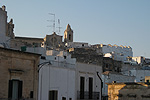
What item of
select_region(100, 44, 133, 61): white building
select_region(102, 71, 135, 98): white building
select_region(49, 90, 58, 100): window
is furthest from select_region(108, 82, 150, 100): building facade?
select_region(100, 44, 133, 61): white building

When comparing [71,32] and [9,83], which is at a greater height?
[71,32]

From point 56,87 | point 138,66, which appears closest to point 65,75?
point 56,87

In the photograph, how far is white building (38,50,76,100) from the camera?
22.5 metres

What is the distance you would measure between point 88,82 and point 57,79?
4.89 metres

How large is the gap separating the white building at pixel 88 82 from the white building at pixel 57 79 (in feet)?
2.56

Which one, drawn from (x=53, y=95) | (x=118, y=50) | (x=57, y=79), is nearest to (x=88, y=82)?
(x=57, y=79)

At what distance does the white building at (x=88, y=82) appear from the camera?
Answer: 1053 inches

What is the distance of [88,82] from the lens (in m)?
27.9

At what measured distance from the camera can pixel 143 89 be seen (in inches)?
1284

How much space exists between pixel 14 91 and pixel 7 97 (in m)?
0.84

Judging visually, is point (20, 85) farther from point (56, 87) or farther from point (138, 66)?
point (138, 66)

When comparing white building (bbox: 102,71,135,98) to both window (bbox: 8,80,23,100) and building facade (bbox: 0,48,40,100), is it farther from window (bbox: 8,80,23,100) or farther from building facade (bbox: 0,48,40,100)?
window (bbox: 8,80,23,100)

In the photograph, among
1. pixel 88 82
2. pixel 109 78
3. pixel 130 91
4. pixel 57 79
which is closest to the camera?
pixel 57 79

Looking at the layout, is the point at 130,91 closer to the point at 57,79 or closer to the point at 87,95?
the point at 87,95
